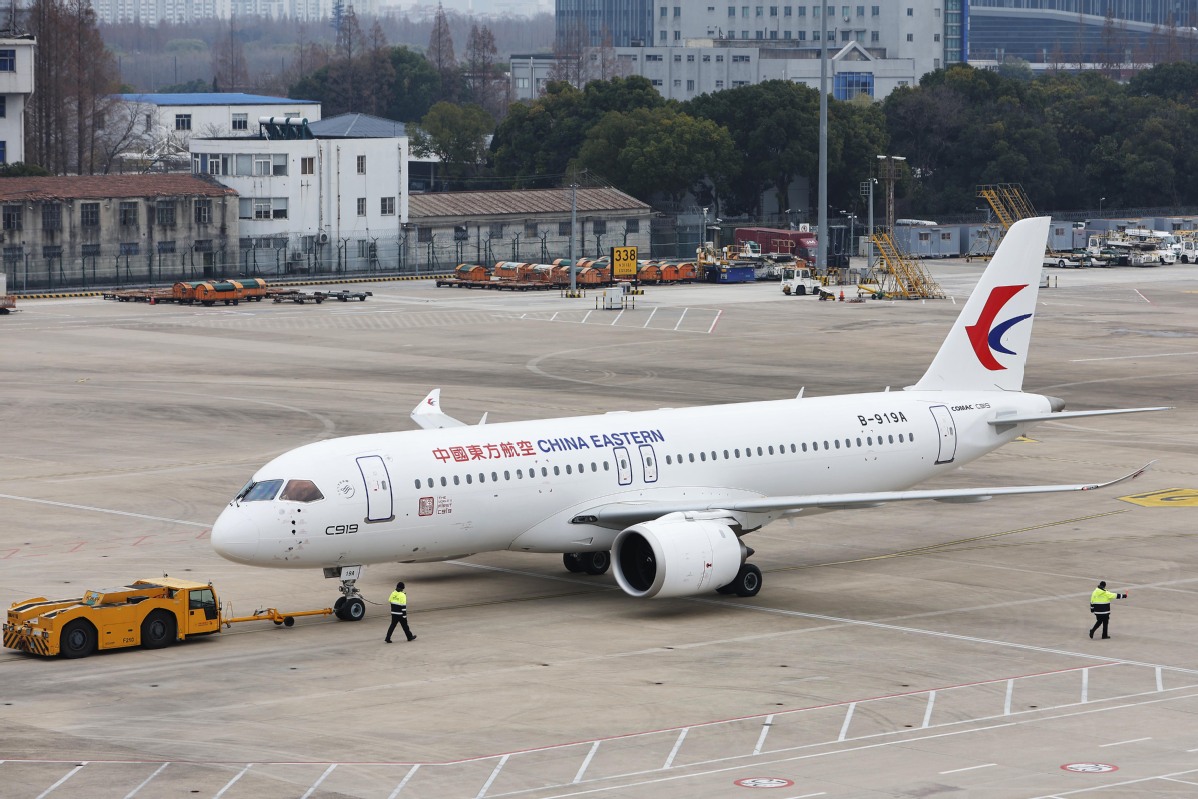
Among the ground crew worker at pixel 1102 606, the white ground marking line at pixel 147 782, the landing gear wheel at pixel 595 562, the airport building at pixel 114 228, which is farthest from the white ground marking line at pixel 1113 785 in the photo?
the airport building at pixel 114 228

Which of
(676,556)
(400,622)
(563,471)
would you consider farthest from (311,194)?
(400,622)

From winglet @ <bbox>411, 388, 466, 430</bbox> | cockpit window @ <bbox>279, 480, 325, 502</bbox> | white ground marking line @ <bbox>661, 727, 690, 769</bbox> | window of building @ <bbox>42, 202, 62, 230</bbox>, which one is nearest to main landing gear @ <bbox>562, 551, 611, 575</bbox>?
winglet @ <bbox>411, 388, 466, 430</bbox>

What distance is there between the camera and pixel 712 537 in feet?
139

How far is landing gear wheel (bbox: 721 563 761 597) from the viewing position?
44250mm

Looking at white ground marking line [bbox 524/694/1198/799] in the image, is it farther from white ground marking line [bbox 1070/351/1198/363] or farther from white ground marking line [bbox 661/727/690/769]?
white ground marking line [bbox 1070/351/1198/363]

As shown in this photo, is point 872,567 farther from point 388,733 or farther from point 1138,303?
point 1138,303

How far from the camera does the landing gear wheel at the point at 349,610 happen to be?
41.9m

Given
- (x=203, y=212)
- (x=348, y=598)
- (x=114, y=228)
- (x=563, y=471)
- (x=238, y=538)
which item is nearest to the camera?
(x=238, y=538)

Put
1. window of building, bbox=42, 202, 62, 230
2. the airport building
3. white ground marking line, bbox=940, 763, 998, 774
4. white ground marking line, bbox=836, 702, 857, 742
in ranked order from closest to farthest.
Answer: white ground marking line, bbox=940, 763, 998, 774
white ground marking line, bbox=836, 702, 857, 742
the airport building
window of building, bbox=42, 202, 62, 230

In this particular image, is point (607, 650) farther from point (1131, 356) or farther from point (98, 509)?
point (1131, 356)

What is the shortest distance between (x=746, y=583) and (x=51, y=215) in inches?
4549

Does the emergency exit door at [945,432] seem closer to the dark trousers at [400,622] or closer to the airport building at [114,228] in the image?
the dark trousers at [400,622]

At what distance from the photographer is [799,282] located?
147625mm

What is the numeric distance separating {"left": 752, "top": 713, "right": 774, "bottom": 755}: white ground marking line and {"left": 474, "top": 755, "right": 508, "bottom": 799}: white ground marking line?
14.8ft
